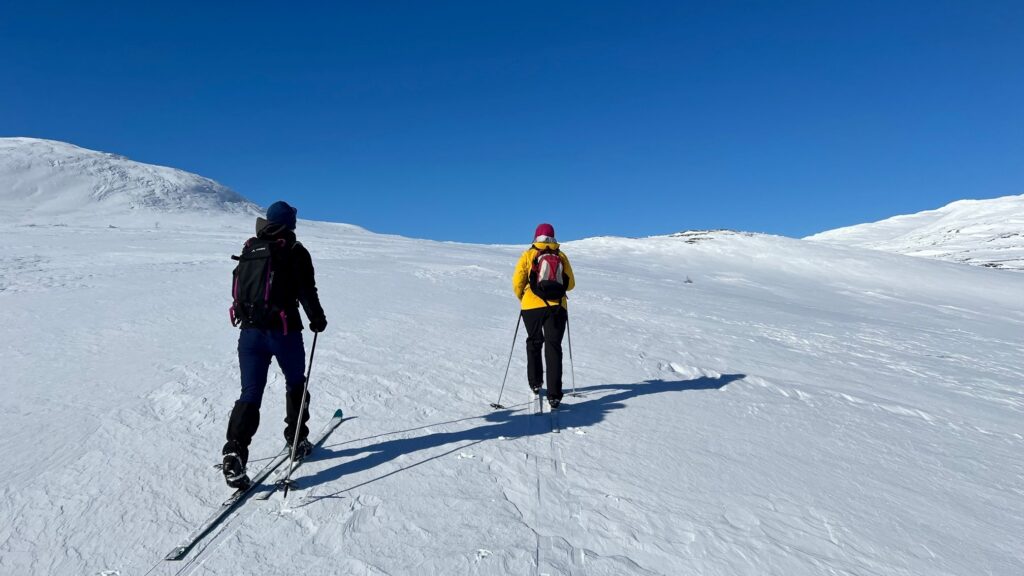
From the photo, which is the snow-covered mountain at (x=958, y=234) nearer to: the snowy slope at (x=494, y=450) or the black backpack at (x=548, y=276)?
the snowy slope at (x=494, y=450)

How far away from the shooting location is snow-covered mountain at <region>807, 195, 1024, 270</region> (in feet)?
240

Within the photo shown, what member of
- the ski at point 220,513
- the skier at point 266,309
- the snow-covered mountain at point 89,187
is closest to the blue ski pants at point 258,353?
the skier at point 266,309

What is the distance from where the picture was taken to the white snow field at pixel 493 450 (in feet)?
10.7

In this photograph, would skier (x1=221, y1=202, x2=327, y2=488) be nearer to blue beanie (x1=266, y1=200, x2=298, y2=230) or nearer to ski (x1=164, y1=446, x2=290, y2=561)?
blue beanie (x1=266, y1=200, x2=298, y2=230)

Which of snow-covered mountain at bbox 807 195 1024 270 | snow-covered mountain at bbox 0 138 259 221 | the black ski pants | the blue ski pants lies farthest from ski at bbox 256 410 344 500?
snow-covered mountain at bbox 807 195 1024 270

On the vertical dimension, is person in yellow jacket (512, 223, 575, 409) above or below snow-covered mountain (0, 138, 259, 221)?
below

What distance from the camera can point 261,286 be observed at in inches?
154

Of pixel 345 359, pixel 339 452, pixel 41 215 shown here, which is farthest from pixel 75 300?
pixel 41 215

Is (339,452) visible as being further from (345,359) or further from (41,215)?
(41,215)

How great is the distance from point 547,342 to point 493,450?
5.69 feet

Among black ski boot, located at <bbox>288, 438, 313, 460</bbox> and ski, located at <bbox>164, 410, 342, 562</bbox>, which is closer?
ski, located at <bbox>164, 410, 342, 562</bbox>

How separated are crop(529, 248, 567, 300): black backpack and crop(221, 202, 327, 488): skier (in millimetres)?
2667

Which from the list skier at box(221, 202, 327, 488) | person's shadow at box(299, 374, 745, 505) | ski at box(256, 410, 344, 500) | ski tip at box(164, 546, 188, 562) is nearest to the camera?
ski tip at box(164, 546, 188, 562)

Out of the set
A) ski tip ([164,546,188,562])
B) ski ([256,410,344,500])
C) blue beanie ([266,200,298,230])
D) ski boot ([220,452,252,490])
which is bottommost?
ski tip ([164,546,188,562])
